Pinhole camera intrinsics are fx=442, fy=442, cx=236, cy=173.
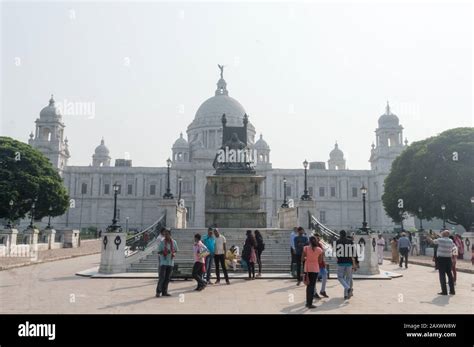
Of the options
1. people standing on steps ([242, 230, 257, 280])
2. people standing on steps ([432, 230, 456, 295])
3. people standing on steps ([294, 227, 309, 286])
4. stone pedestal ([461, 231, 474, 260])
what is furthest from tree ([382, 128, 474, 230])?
people standing on steps ([242, 230, 257, 280])

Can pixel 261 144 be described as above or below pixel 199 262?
above

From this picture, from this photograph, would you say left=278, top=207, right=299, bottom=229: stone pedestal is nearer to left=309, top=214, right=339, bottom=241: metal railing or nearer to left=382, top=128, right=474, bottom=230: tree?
left=309, top=214, right=339, bottom=241: metal railing

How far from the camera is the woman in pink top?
10.2 m

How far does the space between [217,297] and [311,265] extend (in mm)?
2599

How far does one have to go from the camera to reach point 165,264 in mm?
11781

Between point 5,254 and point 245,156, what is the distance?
1652 cm

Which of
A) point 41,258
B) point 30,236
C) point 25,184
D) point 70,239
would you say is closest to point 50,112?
point 25,184

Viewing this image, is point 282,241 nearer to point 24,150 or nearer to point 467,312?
point 467,312

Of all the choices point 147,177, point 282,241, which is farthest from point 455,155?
point 147,177

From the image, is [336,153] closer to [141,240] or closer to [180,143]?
[180,143]

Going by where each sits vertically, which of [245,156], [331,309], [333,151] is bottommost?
[331,309]
